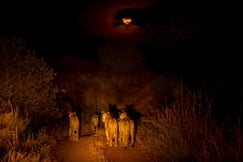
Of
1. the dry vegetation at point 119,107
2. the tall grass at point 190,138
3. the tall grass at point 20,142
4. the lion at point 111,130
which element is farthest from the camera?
the lion at point 111,130

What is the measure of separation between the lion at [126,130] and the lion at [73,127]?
147 cm

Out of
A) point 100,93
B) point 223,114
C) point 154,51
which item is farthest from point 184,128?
point 154,51

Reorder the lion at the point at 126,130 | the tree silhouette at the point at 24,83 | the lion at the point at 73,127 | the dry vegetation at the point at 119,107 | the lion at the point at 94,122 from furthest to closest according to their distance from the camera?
the lion at the point at 94,122
the tree silhouette at the point at 24,83
the lion at the point at 73,127
the lion at the point at 126,130
the dry vegetation at the point at 119,107

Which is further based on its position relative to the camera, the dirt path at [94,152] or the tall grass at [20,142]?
the dirt path at [94,152]

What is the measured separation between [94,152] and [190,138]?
255cm

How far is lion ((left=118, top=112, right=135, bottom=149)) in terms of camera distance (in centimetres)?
988

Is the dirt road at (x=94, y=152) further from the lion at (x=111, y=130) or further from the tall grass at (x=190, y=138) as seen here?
the tall grass at (x=190, y=138)

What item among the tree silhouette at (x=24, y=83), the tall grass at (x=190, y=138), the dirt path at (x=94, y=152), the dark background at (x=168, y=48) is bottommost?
the dirt path at (x=94, y=152)

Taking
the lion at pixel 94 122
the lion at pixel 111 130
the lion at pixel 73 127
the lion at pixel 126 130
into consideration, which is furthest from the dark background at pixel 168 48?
the lion at pixel 73 127

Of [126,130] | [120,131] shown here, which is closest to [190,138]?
[126,130]

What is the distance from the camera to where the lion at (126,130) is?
9.88 metres

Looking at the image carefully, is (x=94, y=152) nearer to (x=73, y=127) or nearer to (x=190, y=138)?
(x=73, y=127)

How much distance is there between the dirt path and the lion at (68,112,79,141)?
6.9 inches

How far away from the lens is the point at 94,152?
9898 millimetres
